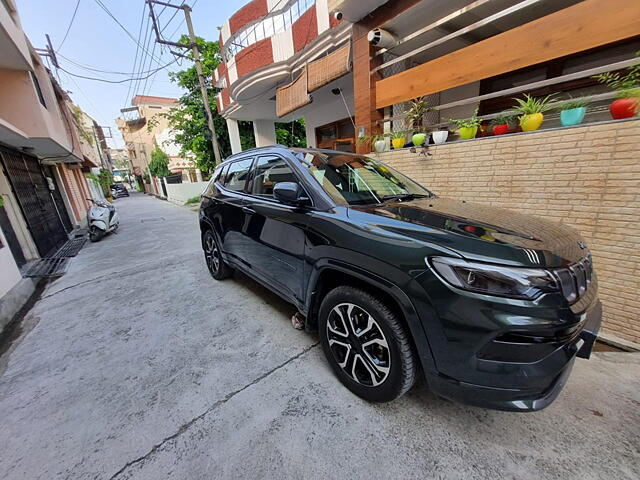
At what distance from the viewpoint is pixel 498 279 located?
3.73 ft

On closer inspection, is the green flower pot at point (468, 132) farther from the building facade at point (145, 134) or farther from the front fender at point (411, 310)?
the building facade at point (145, 134)

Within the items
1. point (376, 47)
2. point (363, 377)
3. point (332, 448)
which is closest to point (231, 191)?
point (363, 377)

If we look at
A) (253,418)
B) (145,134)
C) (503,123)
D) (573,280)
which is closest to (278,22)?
(503,123)

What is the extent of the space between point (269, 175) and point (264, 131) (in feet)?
30.0

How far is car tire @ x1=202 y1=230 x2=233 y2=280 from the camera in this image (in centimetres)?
358

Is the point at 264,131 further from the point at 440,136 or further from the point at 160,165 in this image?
the point at 160,165

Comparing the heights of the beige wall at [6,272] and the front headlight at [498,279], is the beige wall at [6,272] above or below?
below

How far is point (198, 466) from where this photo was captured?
4.40ft

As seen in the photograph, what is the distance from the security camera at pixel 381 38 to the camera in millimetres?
4047

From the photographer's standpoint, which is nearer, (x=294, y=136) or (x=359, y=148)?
(x=359, y=148)

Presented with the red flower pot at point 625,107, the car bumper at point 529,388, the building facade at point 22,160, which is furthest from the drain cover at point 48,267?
the red flower pot at point 625,107

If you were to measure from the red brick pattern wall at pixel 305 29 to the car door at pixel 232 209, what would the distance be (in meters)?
4.22

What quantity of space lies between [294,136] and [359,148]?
10454 millimetres

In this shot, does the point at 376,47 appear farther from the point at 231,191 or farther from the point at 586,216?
the point at 586,216
